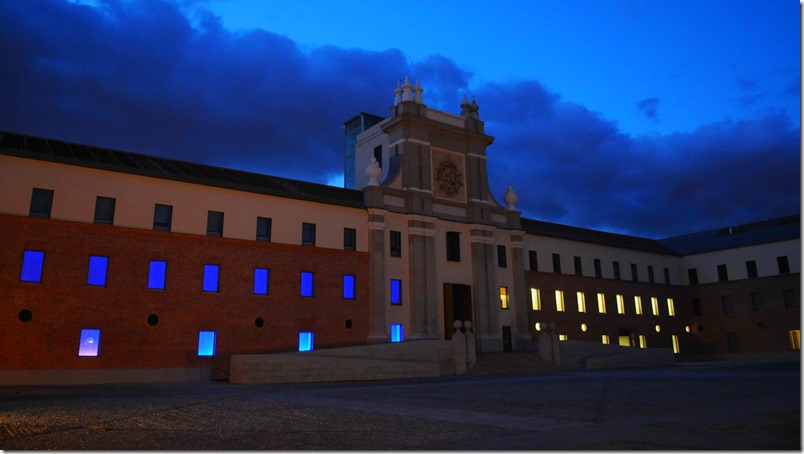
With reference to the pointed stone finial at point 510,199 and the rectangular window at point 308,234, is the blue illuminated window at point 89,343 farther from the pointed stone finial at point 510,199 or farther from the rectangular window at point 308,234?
the pointed stone finial at point 510,199

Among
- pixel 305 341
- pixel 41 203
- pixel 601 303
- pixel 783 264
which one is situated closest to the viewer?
pixel 41 203

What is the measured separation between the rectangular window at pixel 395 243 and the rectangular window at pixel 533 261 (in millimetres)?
14747

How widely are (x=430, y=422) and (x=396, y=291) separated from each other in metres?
30.8

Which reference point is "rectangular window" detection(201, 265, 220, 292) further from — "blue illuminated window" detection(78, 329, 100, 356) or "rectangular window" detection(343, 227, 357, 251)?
"rectangular window" detection(343, 227, 357, 251)

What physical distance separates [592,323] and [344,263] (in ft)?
89.0

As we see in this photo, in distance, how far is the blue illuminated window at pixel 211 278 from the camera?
112 ft

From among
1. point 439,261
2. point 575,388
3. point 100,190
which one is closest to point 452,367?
point 439,261

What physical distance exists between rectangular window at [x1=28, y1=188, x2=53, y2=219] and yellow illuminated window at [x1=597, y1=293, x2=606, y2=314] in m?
45.6

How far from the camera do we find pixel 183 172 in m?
36.0

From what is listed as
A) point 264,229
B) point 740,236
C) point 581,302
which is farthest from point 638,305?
point 264,229

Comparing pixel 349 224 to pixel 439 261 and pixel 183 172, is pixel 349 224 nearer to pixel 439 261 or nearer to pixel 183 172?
pixel 439 261

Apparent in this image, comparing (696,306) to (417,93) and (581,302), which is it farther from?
(417,93)

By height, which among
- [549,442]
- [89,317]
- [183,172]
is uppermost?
[183,172]

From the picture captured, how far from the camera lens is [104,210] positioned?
3203 centimetres
